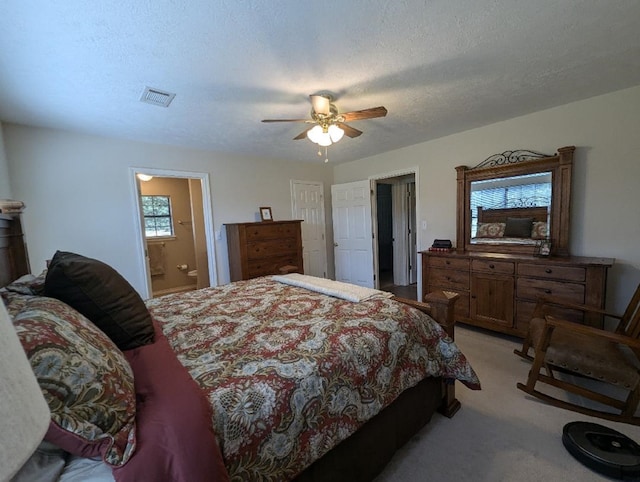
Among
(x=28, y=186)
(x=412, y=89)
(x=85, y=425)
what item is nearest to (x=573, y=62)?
(x=412, y=89)

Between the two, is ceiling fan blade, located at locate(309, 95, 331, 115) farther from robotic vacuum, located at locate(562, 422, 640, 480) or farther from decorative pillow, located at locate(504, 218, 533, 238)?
robotic vacuum, located at locate(562, 422, 640, 480)

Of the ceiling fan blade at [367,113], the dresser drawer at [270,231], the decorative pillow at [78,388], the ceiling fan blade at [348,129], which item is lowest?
the decorative pillow at [78,388]

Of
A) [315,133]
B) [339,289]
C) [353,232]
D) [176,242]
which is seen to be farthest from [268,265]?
[176,242]

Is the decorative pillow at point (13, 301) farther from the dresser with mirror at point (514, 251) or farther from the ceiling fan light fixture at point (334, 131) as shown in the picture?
the dresser with mirror at point (514, 251)

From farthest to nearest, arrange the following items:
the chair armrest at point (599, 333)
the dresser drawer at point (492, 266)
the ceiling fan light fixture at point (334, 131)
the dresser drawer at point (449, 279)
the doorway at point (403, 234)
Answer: the doorway at point (403, 234) → the dresser drawer at point (449, 279) → the dresser drawer at point (492, 266) → the ceiling fan light fixture at point (334, 131) → the chair armrest at point (599, 333)

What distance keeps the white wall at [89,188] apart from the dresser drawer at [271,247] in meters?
0.51

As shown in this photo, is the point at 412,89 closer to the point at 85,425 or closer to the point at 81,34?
the point at 81,34

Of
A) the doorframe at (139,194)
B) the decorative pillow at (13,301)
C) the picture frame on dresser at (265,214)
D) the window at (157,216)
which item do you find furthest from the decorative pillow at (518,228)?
the window at (157,216)

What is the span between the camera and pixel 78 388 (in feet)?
2.37

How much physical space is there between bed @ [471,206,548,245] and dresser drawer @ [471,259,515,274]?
1.52ft

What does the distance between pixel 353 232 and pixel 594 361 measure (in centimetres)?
348

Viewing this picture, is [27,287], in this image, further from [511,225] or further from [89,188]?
[511,225]

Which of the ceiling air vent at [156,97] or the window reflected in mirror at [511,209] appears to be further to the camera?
the window reflected in mirror at [511,209]

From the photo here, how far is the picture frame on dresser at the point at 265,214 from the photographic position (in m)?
4.38
